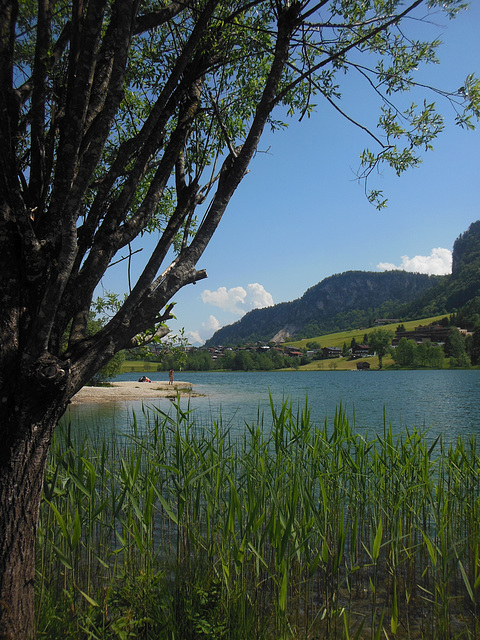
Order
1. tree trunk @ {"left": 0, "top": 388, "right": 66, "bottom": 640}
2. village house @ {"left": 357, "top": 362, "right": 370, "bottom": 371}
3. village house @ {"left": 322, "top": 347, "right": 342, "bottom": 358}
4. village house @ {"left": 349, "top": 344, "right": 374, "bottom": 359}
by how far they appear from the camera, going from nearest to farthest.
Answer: tree trunk @ {"left": 0, "top": 388, "right": 66, "bottom": 640} → village house @ {"left": 357, "top": 362, "right": 370, "bottom": 371} → village house @ {"left": 349, "top": 344, "right": 374, "bottom": 359} → village house @ {"left": 322, "top": 347, "right": 342, "bottom": 358}

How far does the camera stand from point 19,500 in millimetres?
Result: 2455

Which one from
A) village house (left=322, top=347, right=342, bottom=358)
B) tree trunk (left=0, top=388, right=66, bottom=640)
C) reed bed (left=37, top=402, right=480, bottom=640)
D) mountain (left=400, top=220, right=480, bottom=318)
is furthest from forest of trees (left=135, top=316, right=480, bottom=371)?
tree trunk (left=0, top=388, right=66, bottom=640)

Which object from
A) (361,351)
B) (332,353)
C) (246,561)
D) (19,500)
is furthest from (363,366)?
(19,500)

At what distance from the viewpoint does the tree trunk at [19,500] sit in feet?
7.93

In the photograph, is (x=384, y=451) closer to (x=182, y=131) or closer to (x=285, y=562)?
(x=285, y=562)

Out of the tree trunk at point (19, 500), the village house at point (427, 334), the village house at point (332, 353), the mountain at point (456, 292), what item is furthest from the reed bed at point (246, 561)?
the mountain at point (456, 292)

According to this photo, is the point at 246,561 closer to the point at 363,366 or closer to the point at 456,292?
the point at 363,366

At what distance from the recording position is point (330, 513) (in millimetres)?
4727

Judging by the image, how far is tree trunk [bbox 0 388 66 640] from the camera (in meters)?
2.42

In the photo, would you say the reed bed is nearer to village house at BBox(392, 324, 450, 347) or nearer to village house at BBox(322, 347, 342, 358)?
village house at BBox(392, 324, 450, 347)

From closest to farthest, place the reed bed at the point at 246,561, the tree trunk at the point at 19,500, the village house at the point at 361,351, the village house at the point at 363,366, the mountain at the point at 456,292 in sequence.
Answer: the tree trunk at the point at 19,500 → the reed bed at the point at 246,561 → the village house at the point at 363,366 → the village house at the point at 361,351 → the mountain at the point at 456,292

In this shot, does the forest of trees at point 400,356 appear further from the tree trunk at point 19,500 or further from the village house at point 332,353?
the tree trunk at point 19,500

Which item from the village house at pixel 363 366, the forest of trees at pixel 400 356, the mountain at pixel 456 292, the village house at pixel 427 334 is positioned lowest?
the village house at pixel 363 366

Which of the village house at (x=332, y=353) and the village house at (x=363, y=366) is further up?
the village house at (x=332, y=353)
